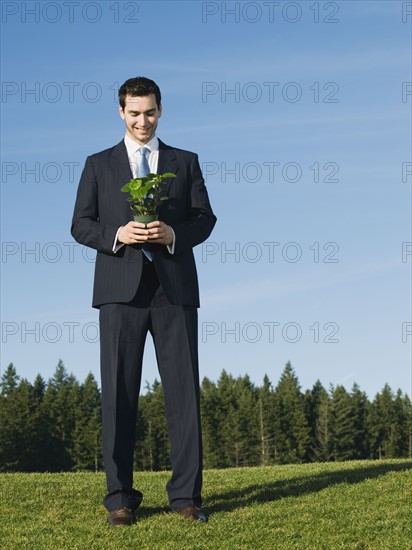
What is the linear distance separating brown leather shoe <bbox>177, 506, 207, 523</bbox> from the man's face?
3.68m

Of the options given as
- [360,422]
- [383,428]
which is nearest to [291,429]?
[360,422]

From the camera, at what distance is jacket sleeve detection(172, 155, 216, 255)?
322 inches

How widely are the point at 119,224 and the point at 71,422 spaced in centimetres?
9458

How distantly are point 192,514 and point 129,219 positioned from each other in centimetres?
296

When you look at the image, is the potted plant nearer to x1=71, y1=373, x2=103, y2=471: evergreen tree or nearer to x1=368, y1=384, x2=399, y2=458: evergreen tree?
x1=71, y1=373, x2=103, y2=471: evergreen tree

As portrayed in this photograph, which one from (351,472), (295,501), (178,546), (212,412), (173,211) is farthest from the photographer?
(212,412)

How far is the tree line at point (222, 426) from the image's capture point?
91438mm

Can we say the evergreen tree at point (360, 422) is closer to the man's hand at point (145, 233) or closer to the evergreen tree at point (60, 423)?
the evergreen tree at point (60, 423)

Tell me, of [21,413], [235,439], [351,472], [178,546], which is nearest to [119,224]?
[178,546]

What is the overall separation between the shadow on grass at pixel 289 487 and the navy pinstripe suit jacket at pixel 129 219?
8.05 feet

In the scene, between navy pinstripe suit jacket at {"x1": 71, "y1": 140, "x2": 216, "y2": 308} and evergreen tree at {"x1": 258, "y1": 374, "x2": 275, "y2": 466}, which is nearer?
navy pinstripe suit jacket at {"x1": 71, "y1": 140, "x2": 216, "y2": 308}

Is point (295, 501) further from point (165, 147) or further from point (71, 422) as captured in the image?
point (71, 422)

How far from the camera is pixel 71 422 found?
9994 cm

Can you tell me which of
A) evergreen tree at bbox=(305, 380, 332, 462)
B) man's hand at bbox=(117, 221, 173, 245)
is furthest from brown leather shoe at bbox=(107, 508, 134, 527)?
evergreen tree at bbox=(305, 380, 332, 462)
